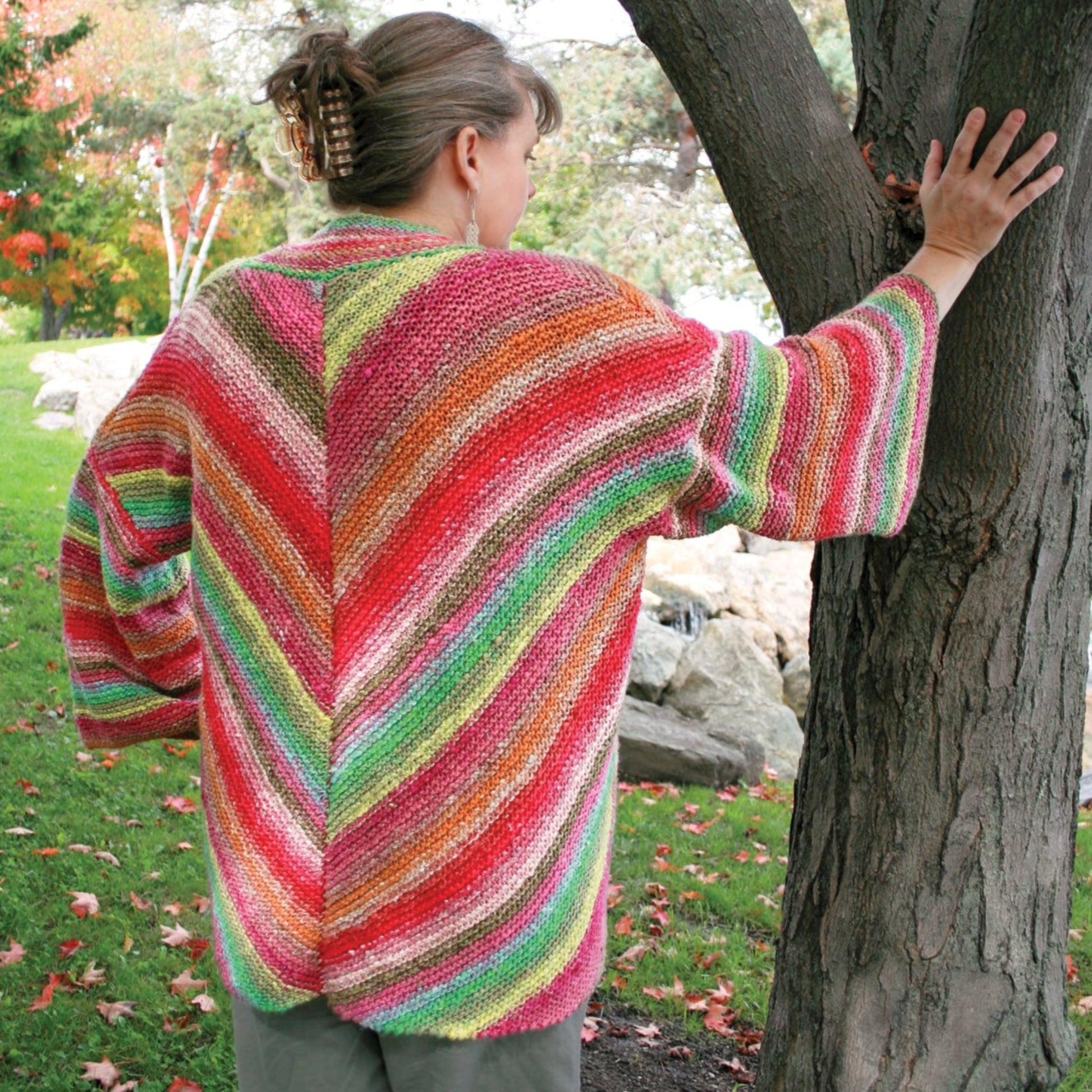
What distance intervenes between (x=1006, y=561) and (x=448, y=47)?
1312 mm

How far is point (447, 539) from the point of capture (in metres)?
1.60

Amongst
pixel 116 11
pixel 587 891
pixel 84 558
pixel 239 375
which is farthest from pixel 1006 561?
pixel 116 11

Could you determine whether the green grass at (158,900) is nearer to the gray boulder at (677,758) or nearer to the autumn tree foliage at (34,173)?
the gray boulder at (677,758)

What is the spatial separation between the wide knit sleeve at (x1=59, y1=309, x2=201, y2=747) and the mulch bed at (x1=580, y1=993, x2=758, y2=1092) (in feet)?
5.91

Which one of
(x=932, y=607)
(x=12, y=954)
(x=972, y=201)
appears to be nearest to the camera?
(x=972, y=201)

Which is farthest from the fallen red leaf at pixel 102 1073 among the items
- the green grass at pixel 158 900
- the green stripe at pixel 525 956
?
the green stripe at pixel 525 956

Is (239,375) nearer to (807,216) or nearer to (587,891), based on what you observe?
(587,891)

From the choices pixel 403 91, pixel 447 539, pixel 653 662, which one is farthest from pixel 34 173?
pixel 447 539

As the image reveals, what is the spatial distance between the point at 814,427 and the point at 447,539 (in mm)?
530

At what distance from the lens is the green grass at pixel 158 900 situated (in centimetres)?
363

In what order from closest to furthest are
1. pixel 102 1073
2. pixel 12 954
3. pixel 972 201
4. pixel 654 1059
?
1. pixel 972 201
2. pixel 102 1073
3. pixel 654 1059
4. pixel 12 954

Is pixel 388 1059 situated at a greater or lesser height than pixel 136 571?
lesser

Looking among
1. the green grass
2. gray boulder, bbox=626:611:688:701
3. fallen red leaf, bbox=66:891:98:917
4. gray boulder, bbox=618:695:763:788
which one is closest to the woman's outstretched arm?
the green grass

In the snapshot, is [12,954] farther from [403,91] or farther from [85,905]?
[403,91]
